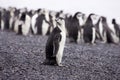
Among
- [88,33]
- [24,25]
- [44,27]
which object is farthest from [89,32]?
[24,25]

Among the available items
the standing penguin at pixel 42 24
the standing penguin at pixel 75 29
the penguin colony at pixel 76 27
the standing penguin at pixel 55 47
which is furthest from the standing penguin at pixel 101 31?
the standing penguin at pixel 55 47

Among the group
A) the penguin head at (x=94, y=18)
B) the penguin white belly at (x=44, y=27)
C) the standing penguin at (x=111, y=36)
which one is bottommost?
the standing penguin at (x=111, y=36)

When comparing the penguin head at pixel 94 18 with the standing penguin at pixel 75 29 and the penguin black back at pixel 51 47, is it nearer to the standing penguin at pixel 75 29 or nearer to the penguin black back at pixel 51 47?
the standing penguin at pixel 75 29

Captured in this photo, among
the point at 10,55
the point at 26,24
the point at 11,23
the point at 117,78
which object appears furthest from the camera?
the point at 11,23

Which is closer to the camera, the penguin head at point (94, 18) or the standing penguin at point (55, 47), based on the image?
the standing penguin at point (55, 47)

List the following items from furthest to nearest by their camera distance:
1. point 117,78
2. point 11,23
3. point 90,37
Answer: point 11,23, point 90,37, point 117,78

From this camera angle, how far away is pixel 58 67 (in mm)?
8062

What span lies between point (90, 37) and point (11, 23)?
234 inches

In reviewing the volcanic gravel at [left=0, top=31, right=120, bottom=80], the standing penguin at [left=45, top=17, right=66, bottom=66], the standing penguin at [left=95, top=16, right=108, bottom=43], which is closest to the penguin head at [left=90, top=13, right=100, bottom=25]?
the standing penguin at [left=95, top=16, right=108, bottom=43]

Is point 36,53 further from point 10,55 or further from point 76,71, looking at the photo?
point 76,71

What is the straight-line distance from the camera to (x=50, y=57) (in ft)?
27.1

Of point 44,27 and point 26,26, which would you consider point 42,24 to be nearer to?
point 44,27

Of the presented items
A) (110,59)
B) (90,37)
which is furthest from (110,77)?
(90,37)

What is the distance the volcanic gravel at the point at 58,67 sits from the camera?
7160 millimetres
